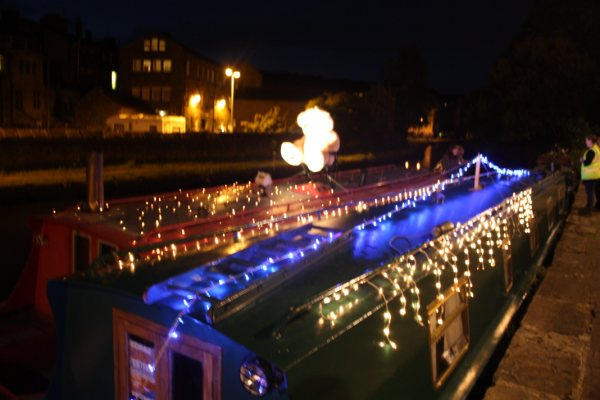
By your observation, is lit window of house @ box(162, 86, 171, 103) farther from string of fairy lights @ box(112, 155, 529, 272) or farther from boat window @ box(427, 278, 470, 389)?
boat window @ box(427, 278, 470, 389)

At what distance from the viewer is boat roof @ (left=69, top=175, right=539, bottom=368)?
284 centimetres

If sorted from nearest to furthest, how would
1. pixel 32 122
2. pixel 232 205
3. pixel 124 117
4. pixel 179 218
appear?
pixel 179 218, pixel 232 205, pixel 124 117, pixel 32 122

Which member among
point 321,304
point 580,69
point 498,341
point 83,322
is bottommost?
point 498,341

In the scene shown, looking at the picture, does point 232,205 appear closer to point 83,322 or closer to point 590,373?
point 83,322

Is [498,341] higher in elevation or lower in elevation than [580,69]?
lower

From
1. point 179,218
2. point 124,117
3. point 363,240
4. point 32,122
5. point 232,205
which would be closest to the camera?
point 363,240

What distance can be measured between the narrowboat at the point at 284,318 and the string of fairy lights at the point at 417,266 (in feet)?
0.04

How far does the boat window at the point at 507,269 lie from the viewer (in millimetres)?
6223

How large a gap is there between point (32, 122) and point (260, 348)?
42.7 m

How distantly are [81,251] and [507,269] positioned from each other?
4547 millimetres

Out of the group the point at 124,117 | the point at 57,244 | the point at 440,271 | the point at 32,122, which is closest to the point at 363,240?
the point at 440,271

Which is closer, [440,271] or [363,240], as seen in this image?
[440,271]

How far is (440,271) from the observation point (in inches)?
172

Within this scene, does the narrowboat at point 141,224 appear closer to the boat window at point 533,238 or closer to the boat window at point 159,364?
A: the boat window at point 159,364
